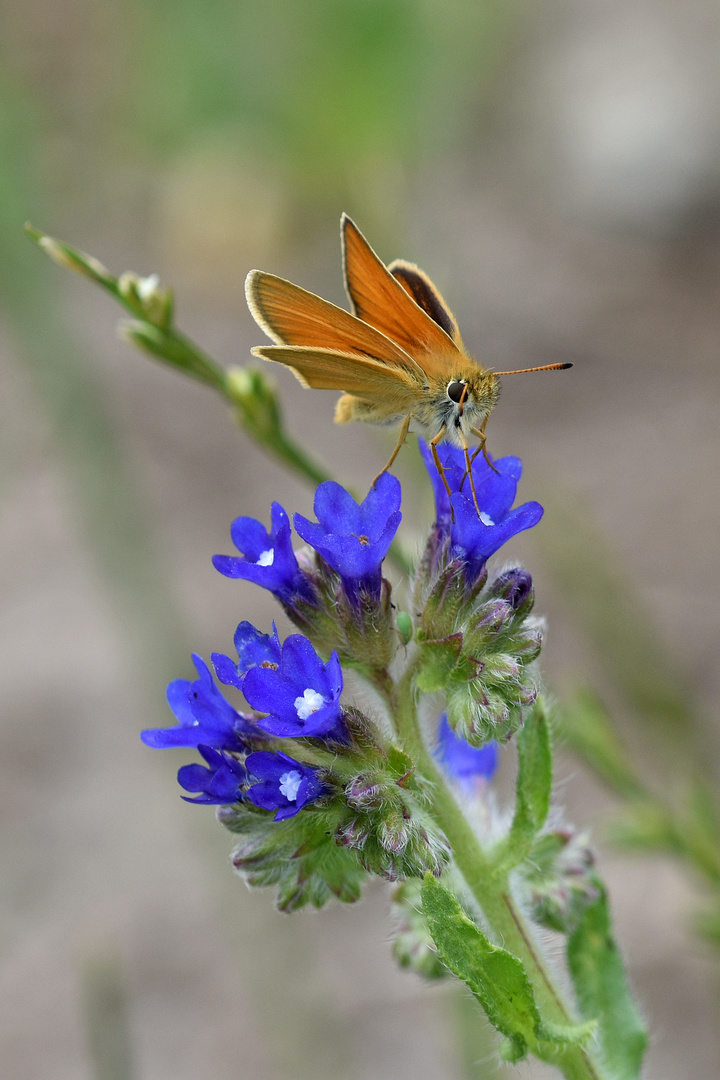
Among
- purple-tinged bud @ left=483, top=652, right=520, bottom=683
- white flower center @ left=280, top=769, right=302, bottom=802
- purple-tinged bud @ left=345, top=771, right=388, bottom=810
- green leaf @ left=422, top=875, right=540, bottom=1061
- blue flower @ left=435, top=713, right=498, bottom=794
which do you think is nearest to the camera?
green leaf @ left=422, top=875, right=540, bottom=1061

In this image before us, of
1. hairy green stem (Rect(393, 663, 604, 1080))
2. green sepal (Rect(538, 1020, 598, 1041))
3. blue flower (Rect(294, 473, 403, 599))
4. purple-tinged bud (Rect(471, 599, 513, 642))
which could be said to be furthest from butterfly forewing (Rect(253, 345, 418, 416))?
green sepal (Rect(538, 1020, 598, 1041))

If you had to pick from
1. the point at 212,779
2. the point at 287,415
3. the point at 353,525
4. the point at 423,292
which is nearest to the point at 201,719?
the point at 212,779

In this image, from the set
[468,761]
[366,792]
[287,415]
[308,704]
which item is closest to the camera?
[308,704]

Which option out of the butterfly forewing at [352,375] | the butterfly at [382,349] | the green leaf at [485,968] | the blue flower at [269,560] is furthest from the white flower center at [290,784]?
the butterfly forewing at [352,375]

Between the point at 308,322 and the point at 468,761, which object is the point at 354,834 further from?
the point at 308,322

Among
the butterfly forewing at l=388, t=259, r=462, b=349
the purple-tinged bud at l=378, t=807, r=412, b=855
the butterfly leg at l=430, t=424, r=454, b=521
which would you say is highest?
the butterfly forewing at l=388, t=259, r=462, b=349

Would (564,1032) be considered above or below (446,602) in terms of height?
below

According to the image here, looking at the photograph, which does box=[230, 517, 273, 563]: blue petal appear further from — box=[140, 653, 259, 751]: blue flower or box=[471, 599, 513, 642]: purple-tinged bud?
box=[471, 599, 513, 642]: purple-tinged bud
